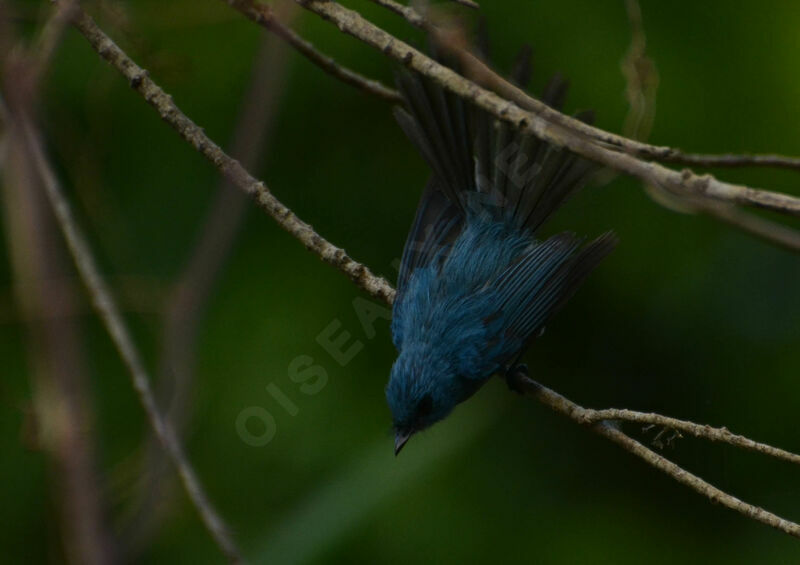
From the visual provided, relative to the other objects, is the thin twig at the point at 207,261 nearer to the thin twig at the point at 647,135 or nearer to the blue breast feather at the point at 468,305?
the thin twig at the point at 647,135

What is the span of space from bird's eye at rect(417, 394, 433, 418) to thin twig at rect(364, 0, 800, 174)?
1254 millimetres

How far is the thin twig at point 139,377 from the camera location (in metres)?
1.41

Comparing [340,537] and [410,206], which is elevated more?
[410,206]

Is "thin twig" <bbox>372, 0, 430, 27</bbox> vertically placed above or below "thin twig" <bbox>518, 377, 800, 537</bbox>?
above

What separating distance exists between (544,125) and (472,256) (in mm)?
1837

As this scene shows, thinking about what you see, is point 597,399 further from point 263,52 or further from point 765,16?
point 263,52

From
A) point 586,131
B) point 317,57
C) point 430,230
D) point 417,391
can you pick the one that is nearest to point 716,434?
point 586,131

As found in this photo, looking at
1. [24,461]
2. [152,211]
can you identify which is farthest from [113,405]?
[152,211]

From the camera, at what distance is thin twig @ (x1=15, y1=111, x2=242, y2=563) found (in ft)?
4.62

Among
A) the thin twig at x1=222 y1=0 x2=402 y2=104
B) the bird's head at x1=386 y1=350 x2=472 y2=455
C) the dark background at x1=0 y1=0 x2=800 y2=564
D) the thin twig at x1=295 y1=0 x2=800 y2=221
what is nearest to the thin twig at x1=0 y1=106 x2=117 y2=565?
the thin twig at x1=295 y1=0 x2=800 y2=221

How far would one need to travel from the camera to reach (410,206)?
15.6ft

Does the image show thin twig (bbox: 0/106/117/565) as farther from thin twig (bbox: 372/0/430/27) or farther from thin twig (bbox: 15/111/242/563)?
thin twig (bbox: 372/0/430/27)

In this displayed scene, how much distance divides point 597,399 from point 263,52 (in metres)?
3.58

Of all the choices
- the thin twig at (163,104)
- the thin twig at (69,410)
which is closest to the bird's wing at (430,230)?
the thin twig at (163,104)
